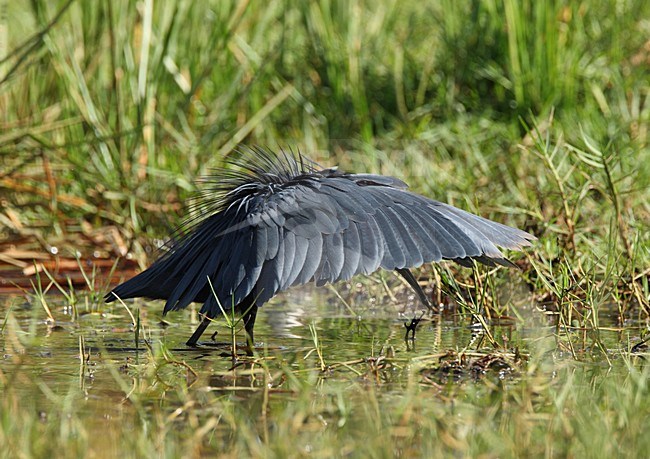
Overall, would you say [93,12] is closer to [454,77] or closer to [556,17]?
[454,77]

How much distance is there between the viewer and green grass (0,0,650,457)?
2371 mm

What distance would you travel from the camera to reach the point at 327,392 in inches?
104

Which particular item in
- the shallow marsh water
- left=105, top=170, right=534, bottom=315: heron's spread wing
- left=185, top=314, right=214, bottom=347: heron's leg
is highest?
left=105, top=170, right=534, bottom=315: heron's spread wing

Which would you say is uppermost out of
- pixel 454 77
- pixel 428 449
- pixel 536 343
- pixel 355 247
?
pixel 454 77

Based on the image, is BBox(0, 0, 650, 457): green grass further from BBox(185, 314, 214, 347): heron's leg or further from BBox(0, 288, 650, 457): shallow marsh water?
BBox(185, 314, 214, 347): heron's leg

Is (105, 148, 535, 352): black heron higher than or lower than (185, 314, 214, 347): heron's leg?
higher

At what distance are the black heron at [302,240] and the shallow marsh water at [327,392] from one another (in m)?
0.20

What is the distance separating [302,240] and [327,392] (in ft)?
1.92

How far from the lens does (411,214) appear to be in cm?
322

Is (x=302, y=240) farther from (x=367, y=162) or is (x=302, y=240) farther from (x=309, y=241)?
(x=367, y=162)

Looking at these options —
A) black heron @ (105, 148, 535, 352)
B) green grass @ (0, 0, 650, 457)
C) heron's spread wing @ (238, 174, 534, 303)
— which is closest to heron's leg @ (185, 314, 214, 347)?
black heron @ (105, 148, 535, 352)

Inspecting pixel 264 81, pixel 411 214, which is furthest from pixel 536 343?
pixel 264 81

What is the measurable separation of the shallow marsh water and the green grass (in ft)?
0.04

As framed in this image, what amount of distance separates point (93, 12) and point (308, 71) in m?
1.39
